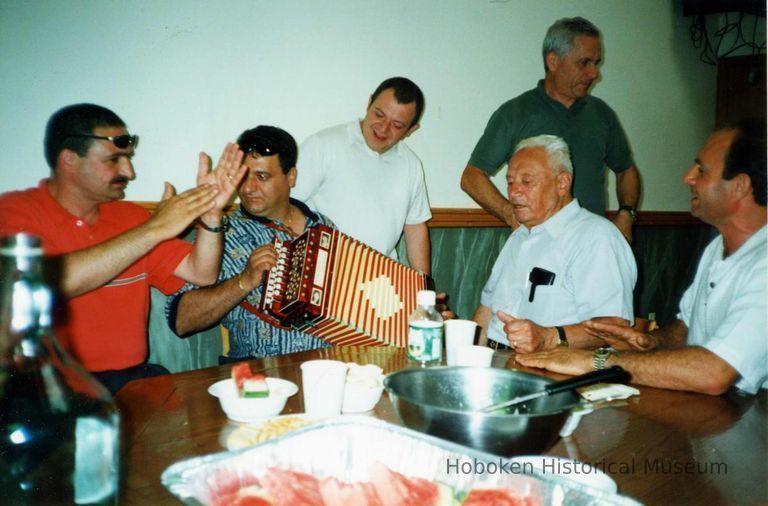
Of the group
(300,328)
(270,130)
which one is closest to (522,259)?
(300,328)

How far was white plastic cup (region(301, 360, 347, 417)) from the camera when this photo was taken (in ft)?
3.96

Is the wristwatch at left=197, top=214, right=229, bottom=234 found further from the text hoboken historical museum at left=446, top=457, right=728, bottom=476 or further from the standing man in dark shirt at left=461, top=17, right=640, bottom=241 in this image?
the text hoboken historical museum at left=446, top=457, right=728, bottom=476

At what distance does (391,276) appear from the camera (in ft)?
7.64

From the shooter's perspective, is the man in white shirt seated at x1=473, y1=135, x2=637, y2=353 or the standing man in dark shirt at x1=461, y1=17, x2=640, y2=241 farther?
the standing man in dark shirt at x1=461, y1=17, x2=640, y2=241

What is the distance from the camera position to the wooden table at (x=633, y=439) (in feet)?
3.24

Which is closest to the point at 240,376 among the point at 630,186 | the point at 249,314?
the point at 249,314

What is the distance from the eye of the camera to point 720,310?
176 centimetres

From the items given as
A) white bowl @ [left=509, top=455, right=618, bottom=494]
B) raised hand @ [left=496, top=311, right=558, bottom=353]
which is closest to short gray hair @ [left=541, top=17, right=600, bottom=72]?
raised hand @ [left=496, top=311, right=558, bottom=353]

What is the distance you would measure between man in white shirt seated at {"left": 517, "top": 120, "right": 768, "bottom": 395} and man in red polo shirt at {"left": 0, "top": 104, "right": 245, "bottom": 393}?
1249 millimetres

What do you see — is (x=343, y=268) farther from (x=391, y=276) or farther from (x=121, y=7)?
(x=121, y=7)

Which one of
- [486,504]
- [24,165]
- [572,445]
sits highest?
[24,165]

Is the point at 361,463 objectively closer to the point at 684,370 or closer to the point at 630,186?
the point at 684,370

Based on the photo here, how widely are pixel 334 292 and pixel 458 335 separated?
1.96 feet

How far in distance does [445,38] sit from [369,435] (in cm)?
326
